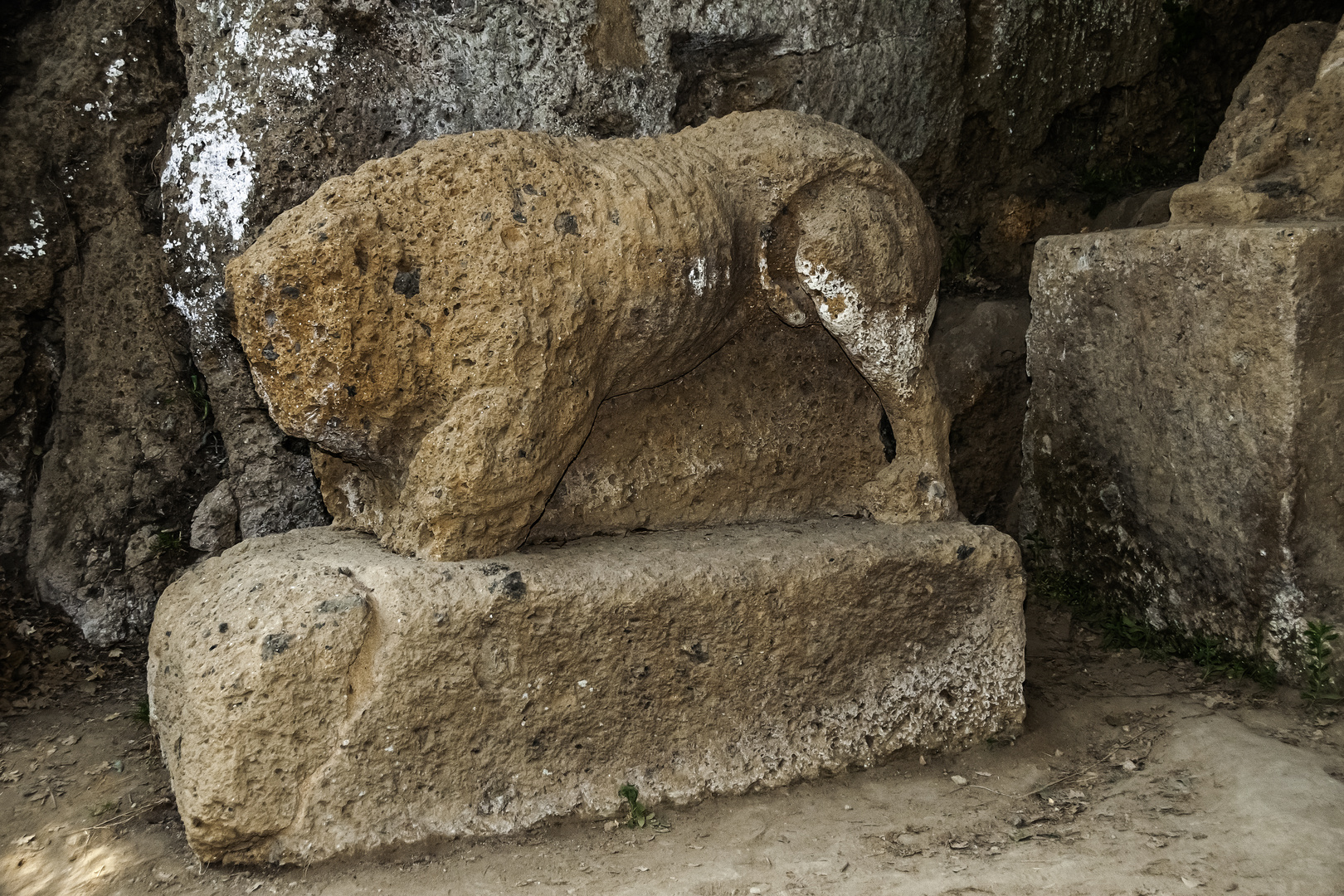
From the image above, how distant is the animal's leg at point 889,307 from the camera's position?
267 cm

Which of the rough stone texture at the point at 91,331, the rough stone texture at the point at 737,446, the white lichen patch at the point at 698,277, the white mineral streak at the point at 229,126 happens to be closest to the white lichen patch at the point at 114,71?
the rough stone texture at the point at 91,331

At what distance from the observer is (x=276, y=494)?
326cm

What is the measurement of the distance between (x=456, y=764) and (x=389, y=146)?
1.66 meters

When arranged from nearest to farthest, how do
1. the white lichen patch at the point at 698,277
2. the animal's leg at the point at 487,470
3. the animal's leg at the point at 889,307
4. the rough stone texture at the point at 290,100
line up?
the animal's leg at the point at 487,470, the white lichen patch at the point at 698,277, the animal's leg at the point at 889,307, the rough stone texture at the point at 290,100

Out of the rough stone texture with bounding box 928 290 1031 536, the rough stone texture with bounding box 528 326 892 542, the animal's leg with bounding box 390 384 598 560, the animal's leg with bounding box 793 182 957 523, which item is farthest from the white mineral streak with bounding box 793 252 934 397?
the rough stone texture with bounding box 928 290 1031 536

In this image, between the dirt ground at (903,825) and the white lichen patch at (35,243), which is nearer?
the dirt ground at (903,825)

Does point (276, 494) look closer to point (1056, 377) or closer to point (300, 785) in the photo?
point (300, 785)

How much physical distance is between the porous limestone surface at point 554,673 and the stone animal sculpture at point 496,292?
220 mm

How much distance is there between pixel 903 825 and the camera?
8.35 feet

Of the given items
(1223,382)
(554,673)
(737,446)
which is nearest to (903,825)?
(554,673)

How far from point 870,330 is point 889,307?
0.07 meters

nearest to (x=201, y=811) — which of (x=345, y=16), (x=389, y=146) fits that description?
(x=389, y=146)

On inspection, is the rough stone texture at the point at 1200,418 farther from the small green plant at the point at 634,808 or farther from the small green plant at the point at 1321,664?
the small green plant at the point at 634,808

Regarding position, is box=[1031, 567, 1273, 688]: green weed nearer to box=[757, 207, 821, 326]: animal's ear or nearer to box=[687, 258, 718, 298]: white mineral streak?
box=[757, 207, 821, 326]: animal's ear
